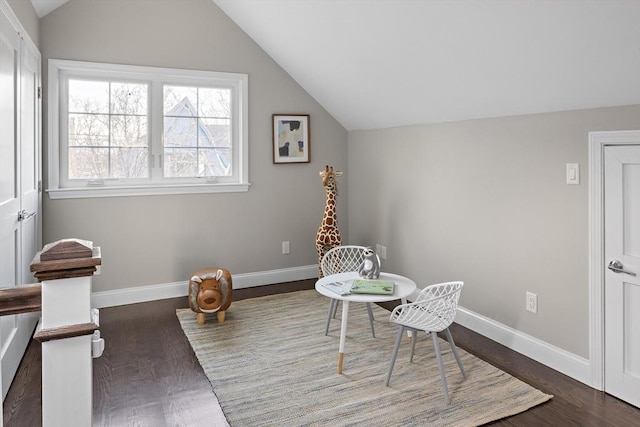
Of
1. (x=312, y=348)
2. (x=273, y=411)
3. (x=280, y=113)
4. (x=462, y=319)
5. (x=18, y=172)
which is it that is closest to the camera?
(x=273, y=411)

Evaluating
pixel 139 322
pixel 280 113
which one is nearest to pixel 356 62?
pixel 280 113

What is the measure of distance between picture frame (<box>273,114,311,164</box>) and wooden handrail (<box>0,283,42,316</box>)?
12.5 feet

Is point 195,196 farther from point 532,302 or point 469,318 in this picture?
point 532,302

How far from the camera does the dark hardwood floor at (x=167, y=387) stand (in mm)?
2302

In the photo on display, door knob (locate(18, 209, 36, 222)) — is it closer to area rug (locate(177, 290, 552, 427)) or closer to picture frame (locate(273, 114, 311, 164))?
area rug (locate(177, 290, 552, 427))

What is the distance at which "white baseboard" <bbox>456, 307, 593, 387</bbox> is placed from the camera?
8.77ft

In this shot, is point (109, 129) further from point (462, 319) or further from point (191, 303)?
point (462, 319)

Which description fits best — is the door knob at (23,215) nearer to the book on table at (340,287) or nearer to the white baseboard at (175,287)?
the white baseboard at (175,287)

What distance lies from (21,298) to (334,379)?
2.02m

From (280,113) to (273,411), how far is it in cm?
308

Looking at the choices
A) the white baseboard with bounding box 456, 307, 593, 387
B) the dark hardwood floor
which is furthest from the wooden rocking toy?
the white baseboard with bounding box 456, 307, 593, 387

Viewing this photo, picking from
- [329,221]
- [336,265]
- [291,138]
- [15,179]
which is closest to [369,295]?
[336,265]

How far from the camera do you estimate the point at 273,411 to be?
2377 mm

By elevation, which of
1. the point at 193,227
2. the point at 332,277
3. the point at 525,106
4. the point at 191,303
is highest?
the point at 525,106
